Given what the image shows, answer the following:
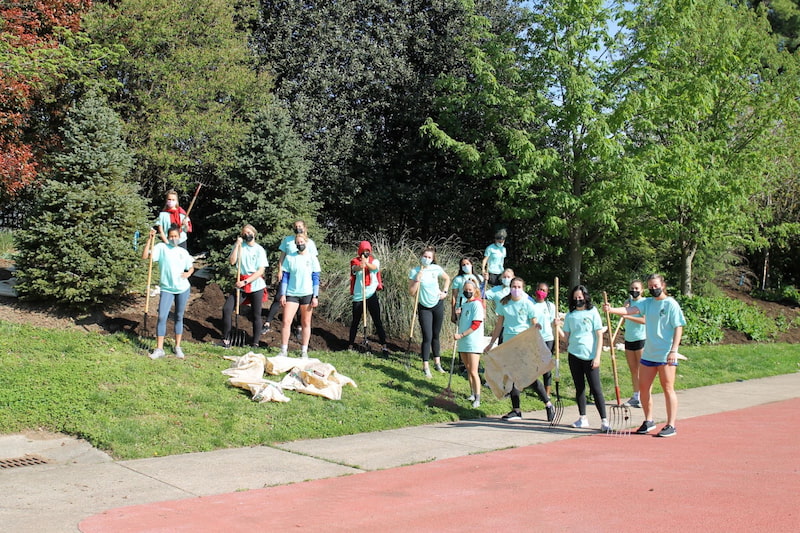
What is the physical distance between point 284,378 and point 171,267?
2125 mm

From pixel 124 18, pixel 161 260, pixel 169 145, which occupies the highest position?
pixel 124 18

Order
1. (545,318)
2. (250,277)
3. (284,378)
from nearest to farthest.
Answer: (284,378)
(545,318)
(250,277)

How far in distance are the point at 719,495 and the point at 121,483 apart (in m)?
4.87

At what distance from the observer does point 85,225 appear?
37.3 feet

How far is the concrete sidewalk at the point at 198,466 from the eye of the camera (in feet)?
18.6

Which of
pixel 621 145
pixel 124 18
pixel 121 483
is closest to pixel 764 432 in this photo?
pixel 121 483

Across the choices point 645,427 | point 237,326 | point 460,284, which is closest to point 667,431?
point 645,427

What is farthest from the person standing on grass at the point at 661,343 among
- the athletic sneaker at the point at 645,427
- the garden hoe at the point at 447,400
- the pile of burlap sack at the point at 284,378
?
the pile of burlap sack at the point at 284,378

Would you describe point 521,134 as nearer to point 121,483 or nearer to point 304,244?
point 304,244

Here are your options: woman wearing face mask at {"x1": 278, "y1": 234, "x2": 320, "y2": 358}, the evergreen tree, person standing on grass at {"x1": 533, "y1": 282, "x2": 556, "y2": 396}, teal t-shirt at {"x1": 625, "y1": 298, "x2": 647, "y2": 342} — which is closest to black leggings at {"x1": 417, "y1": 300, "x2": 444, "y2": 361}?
person standing on grass at {"x1": 533, "y1": 282, "x2": 556, "y2": 396}

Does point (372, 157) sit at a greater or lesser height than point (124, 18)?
lesser

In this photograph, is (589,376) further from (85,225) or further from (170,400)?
(85,225)

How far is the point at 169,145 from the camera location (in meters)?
15.6

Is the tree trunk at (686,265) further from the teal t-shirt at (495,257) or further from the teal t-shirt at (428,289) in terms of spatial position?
the teal t-shirt at (428,289)
